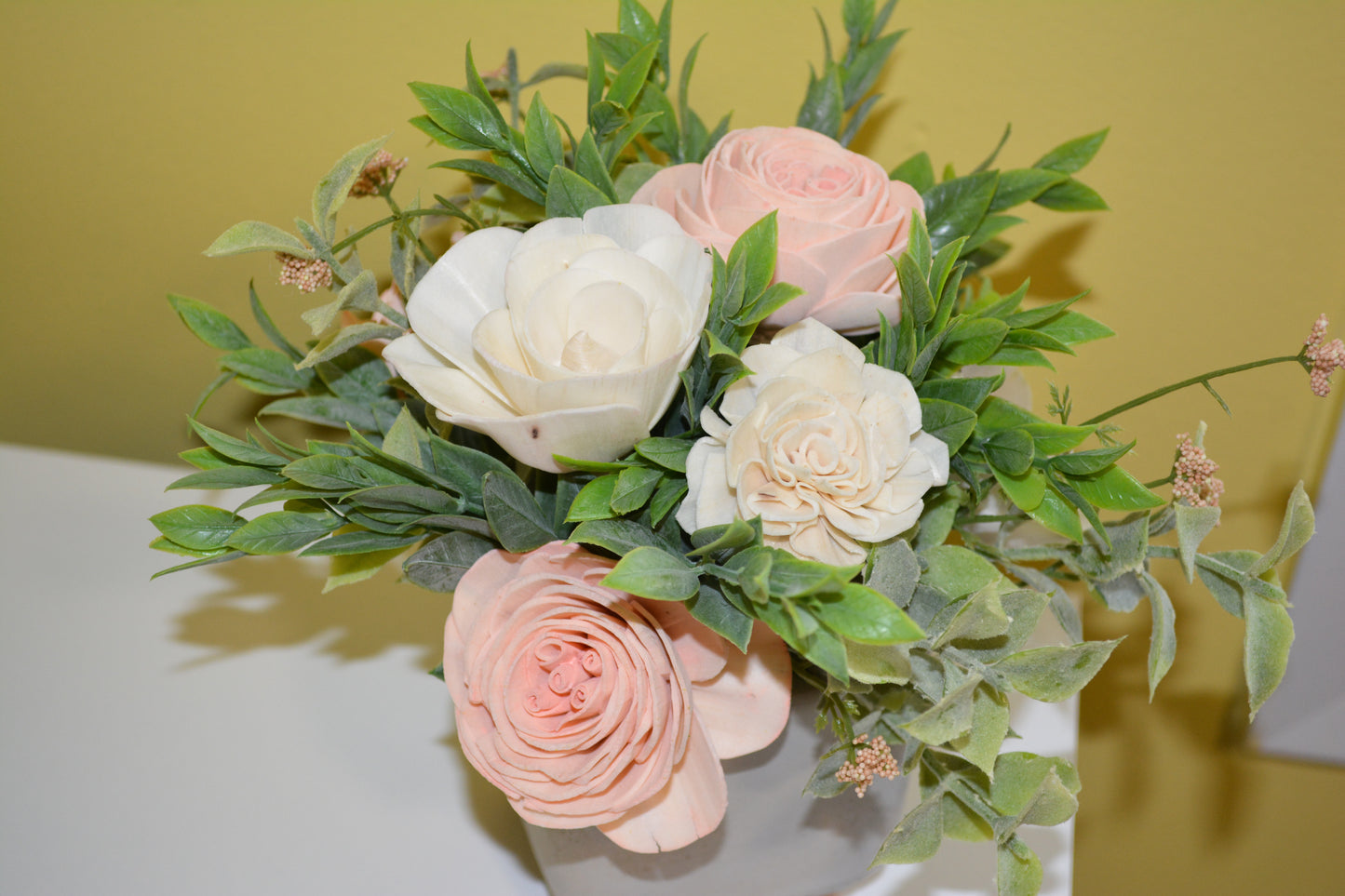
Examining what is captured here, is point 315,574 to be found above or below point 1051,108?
below

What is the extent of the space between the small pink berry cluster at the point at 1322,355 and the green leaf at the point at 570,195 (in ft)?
1.07

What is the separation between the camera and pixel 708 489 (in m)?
0.40

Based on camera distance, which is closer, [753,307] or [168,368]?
[753,307]

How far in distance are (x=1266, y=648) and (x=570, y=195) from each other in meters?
0.37

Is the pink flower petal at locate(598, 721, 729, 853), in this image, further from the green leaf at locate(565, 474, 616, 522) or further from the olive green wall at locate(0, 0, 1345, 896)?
the olive green wall at locate(0, 0, 1345, 896)

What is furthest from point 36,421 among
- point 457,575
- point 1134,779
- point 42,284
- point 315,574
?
point 1134,779

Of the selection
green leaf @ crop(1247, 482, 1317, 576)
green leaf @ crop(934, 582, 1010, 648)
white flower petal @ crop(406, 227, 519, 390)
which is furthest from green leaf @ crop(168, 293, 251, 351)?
green leaf @ crop(1247, 482, 1317, 576)

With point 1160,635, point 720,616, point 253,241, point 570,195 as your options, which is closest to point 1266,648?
point 1160,635

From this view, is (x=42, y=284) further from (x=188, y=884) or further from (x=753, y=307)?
(x=753, y=307)

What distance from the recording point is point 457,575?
0.48m

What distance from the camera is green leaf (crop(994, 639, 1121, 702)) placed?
0.40 m

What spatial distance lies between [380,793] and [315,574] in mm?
230

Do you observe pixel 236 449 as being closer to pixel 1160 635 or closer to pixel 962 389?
pixel 962 389

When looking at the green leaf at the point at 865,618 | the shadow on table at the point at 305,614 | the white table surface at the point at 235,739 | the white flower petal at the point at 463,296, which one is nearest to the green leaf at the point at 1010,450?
→ the green leaf at the point at 865,618
